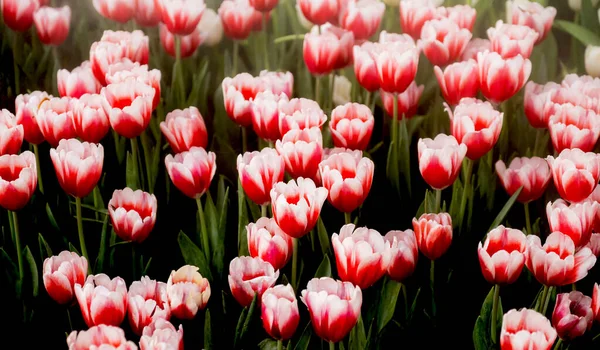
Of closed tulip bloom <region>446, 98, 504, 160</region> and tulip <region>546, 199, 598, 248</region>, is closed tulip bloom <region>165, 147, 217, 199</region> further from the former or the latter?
tulip <region>546, 199, 598, 248</region>

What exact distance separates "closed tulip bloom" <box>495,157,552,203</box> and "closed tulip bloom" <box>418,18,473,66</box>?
0.25 m

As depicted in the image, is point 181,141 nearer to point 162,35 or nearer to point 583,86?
point 162,35

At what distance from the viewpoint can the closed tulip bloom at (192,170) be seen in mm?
1142

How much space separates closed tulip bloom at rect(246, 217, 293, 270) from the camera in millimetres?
989

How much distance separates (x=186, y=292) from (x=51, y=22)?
874mm

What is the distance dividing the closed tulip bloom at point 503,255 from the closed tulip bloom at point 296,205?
22cm

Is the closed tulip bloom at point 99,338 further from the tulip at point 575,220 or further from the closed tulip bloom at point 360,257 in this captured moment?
the tulip at point 575,220

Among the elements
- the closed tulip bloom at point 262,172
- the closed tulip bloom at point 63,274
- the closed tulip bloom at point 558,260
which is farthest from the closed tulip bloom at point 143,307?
the closed tulip bloom at point 558,260

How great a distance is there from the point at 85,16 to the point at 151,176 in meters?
0.77

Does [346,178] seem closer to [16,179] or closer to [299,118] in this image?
[299,118]

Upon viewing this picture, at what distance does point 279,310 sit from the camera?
89cm

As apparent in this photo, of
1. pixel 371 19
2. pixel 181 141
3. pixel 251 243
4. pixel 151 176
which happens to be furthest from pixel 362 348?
pixel 371 19

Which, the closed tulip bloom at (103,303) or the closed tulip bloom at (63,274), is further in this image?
the closed tulip bloom at (63,274)

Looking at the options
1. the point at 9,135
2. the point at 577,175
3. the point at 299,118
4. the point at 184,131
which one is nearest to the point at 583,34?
the point at 577,175
